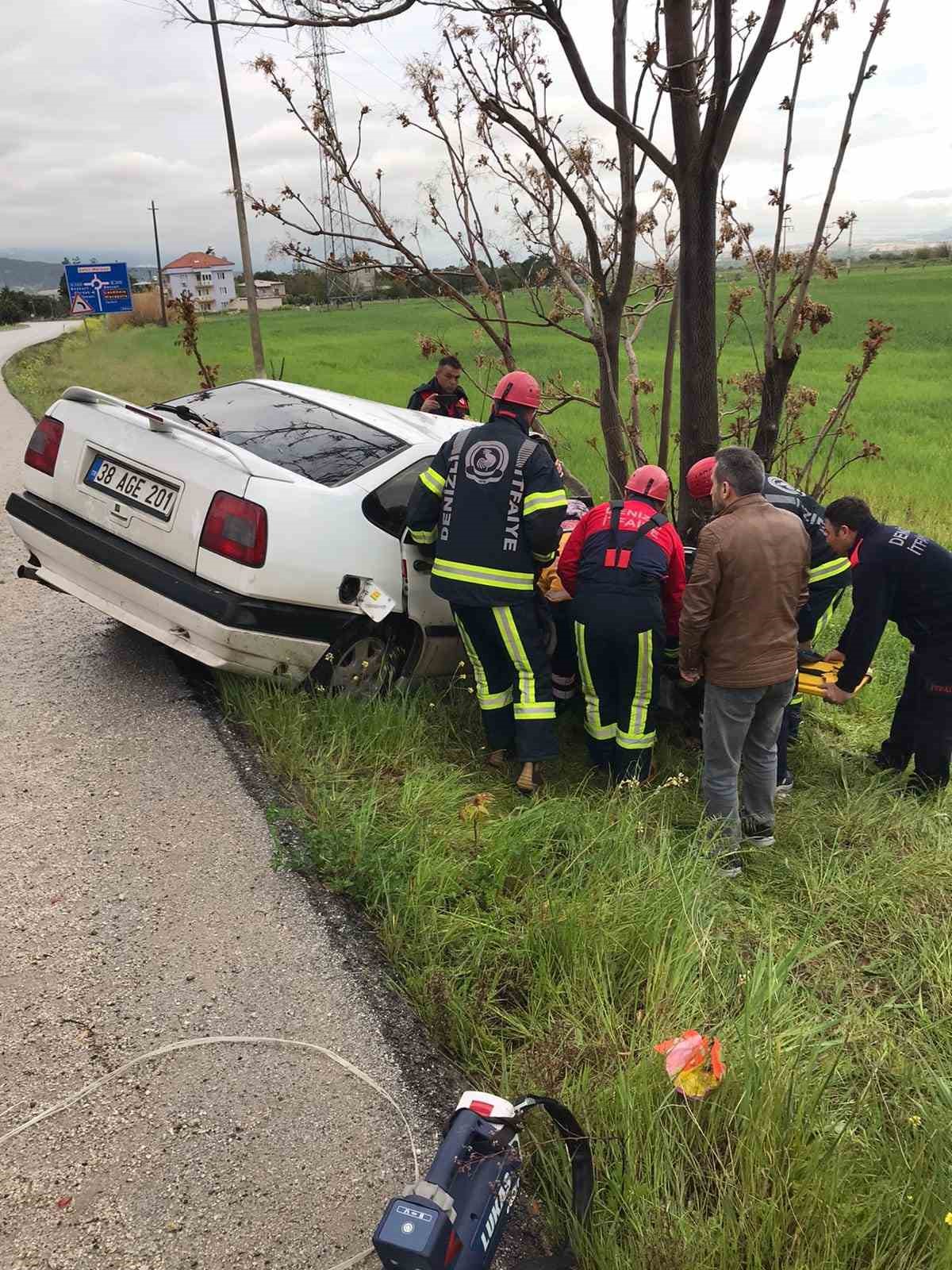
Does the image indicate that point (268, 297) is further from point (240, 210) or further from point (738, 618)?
point (738, 618)

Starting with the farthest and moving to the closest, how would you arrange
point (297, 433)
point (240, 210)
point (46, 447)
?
point (240, 210) → point (297, 433) → point (46, 447)

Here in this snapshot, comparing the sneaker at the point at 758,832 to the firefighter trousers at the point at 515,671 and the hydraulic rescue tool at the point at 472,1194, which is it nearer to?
the firefighter trousers at the point at 515,671

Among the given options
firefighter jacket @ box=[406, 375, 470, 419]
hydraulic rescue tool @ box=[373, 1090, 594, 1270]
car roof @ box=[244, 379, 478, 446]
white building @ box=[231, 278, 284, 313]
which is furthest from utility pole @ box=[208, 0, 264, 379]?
white building @ box=[231, 278, 284, 313]

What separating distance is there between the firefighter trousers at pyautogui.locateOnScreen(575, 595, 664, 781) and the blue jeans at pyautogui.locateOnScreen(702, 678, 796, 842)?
33 centimetres

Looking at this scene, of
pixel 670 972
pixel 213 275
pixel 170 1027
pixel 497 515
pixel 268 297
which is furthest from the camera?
pixel 213 275

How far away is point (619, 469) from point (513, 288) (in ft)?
4.84

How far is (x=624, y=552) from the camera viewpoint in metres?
3.81

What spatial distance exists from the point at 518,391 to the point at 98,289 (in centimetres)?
2668

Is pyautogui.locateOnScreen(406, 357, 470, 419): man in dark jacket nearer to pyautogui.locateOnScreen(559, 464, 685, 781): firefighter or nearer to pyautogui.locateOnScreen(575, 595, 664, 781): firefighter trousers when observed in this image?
pyautogui.locateOnScreen(559, 464, 685, 781): firefighter

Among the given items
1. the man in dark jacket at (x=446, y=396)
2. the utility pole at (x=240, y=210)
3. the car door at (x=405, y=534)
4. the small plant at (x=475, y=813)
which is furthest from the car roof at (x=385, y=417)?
the utility pole at (x=240, y=210)

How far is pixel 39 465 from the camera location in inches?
163

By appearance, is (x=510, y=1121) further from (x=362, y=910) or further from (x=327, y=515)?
(x=327, y=515)

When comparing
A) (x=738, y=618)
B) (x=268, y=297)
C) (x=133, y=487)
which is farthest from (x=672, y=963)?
(x=268, y=297)

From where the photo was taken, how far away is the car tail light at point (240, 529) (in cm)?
354
